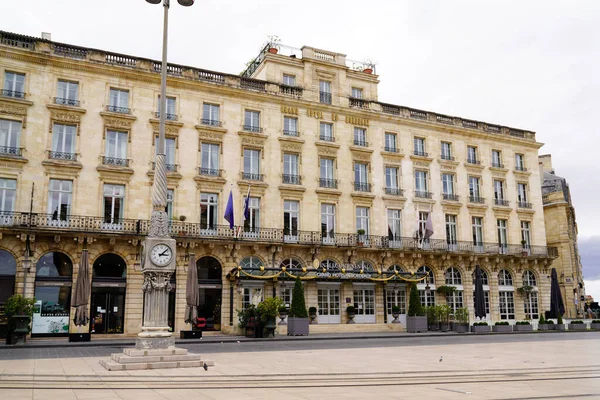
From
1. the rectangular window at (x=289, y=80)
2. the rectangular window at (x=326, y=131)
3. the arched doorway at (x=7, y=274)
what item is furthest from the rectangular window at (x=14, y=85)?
the rectangular window at (x=326, y=131)

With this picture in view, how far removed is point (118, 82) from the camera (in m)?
31.0

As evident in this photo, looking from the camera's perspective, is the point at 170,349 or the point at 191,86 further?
the point at 191,86

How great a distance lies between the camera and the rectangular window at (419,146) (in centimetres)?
3962

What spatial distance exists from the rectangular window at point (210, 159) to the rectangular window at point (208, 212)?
1340 millimetres

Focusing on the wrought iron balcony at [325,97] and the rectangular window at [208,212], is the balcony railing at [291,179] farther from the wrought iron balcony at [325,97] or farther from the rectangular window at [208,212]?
the wrought iron balcony at [325,97]

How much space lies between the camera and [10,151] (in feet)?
91.6

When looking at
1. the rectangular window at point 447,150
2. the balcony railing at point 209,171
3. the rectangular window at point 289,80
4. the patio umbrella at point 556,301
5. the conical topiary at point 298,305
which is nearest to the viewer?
the conical topiary at point 298,305

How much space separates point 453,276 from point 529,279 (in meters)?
7.34

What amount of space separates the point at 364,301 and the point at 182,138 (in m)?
15.0

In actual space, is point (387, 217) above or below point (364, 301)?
above

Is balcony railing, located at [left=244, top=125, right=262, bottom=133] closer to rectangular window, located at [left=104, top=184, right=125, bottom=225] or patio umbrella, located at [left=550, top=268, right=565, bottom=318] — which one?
rectangular window, located at [left=104, top=184, right=125, bottom=225]

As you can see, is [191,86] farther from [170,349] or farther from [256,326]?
[170,349]

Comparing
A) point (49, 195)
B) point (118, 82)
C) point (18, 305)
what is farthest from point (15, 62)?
point (18, 305)

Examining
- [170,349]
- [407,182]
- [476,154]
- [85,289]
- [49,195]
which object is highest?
[476,154]
